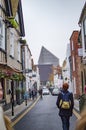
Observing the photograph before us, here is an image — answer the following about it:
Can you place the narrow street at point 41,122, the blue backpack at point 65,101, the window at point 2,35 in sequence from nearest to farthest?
the blue backpack at point 65,101 → the narrow street at point 41,122 → the window at point 2,35

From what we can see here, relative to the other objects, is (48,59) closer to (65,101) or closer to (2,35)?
(2,35)

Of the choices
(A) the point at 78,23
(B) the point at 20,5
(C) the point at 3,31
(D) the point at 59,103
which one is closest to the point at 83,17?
(A) the point at 78,23

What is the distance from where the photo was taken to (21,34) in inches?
1587

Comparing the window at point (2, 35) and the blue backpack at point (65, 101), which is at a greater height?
the window at point (2, 35)

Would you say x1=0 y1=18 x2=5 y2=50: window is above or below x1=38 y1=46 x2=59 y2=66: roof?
below

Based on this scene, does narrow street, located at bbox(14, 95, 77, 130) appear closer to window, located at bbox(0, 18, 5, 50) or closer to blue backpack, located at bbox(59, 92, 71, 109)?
blue backpack, located at bbox(59, 92, 71, 109)

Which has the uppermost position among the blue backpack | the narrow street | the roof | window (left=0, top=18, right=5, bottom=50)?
the roof

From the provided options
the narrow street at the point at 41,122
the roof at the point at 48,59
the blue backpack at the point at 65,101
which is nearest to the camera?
Result: the blue backpack at the point at 65,101

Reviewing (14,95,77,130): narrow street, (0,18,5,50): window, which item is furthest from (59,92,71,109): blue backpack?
(0,18,5,50): window

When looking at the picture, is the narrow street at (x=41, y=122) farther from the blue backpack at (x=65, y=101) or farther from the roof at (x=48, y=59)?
the roof at (x=48, y=59)

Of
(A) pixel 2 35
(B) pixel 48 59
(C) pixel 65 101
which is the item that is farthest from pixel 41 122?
(B) pixel 48 59

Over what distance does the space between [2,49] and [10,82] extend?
6.00 metres

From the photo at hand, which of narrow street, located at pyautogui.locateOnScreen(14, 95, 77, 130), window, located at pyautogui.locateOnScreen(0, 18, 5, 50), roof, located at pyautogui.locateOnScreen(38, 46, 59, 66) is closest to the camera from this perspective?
narrow street, located at pyautogui.locateOnScreen(14, 95, 77, 130)

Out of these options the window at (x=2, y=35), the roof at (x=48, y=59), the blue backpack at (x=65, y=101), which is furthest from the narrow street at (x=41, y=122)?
the roof at (x=48, y=59)
